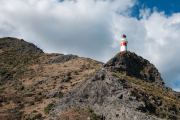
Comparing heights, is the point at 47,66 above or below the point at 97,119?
above

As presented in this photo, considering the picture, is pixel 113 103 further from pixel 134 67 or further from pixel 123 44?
pixel 123 44

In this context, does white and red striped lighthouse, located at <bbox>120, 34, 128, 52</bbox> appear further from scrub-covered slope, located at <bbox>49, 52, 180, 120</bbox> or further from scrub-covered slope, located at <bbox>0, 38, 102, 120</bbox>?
scrub-covered slope, located at <bbox>49, 52, 180, 120</bbox>

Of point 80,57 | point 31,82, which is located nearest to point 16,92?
point 31,82

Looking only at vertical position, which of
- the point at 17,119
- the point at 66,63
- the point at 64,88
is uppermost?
the point at 66,63

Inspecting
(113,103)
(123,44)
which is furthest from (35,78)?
(113,103)

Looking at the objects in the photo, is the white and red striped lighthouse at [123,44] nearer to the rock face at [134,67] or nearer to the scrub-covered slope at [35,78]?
the rock face at [134,67]

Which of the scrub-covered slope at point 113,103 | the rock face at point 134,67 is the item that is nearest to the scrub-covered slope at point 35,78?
the rock face at point 134,67

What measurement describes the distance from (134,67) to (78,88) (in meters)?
26.4

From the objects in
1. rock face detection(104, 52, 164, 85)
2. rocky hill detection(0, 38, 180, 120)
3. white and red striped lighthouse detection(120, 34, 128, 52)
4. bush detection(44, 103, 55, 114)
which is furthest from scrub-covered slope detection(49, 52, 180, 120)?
white and red striped lighthouse detection(120, 34, 128, 52)

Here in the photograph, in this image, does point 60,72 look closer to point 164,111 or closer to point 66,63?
point 66,63

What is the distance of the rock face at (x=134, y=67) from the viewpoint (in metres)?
105

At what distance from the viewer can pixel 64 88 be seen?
104500 mm

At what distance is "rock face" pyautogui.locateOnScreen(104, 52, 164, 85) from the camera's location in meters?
105

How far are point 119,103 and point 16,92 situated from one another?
4213 cm
